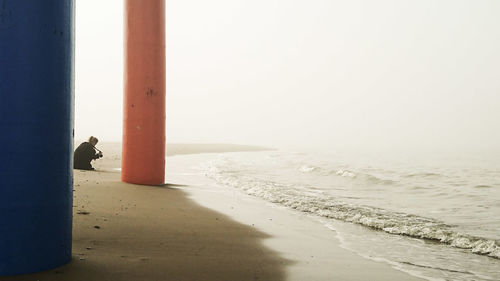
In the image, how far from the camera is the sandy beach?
3.39 m

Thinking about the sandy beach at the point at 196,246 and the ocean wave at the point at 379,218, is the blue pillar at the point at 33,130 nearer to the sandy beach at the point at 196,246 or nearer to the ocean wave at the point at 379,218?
the sandy beach at the point at 196,246

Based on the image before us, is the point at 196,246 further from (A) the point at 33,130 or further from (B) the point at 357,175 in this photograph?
(B) the point at 357,175

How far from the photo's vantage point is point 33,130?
292 centimetres

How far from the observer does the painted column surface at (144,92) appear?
848cm

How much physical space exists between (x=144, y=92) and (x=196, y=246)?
501cm

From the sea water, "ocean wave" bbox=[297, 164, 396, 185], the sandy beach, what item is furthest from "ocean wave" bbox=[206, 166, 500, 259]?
"ocean wave" bbox=[297, 164, 396, 185]

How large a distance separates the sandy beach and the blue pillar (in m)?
0.24

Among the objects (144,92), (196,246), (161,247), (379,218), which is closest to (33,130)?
(161,247)

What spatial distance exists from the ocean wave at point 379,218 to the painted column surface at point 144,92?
2185mm

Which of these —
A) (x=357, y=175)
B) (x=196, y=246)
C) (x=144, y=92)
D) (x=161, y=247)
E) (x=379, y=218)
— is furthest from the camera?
(x=357, y=175)

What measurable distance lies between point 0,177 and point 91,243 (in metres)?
1.39

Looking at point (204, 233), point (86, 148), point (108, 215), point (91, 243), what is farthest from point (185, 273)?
point (86, 148)

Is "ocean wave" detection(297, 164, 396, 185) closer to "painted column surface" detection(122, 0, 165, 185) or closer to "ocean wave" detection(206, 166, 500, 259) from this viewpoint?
"ocean wave" detection(206, 166, 500, 259)

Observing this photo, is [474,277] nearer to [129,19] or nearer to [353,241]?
[353,241]
